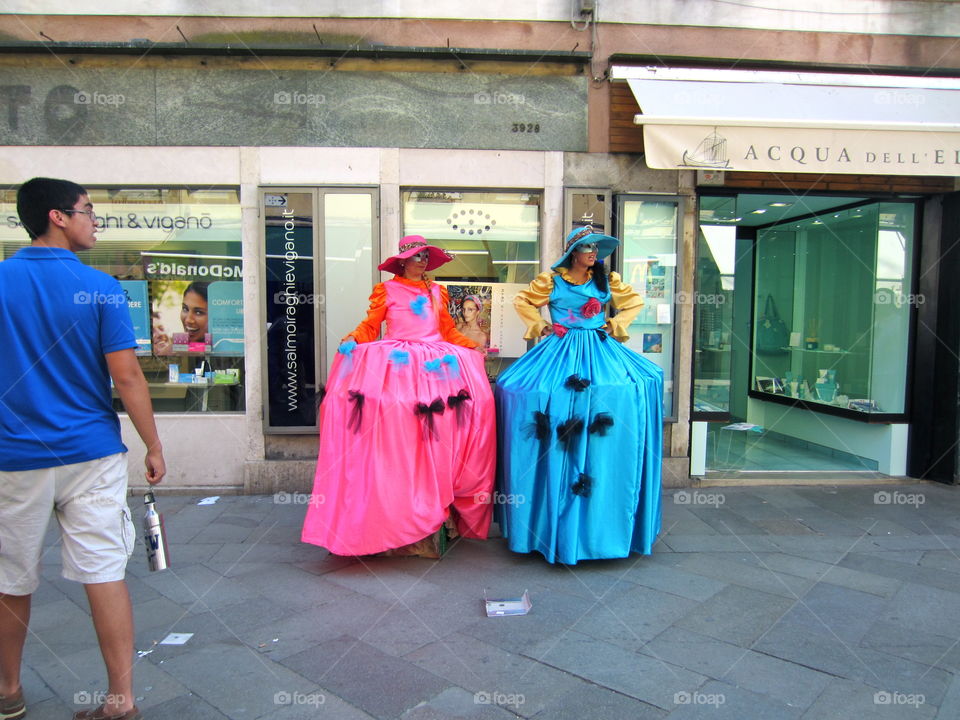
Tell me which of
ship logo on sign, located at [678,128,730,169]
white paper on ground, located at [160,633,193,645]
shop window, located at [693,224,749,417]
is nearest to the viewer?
white paper on ground, located at [160,633,193,645]

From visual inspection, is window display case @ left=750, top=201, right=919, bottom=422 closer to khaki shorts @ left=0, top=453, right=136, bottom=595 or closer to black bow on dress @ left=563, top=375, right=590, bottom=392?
black bow on dress @ left=563, top=375, right=590, bottom=392

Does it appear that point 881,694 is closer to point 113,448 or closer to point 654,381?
point 654,381

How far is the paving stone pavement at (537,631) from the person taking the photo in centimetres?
274

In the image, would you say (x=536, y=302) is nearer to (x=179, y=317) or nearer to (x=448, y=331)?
(x=448, y=331)

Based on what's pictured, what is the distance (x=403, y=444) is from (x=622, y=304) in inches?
68.7

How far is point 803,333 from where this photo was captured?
329 inches

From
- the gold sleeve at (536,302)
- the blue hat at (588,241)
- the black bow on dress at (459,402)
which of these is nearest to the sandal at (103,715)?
the black bow on dress at (459,402)

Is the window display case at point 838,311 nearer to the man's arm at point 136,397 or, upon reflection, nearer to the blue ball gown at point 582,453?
the blue ball gown at point 582,453

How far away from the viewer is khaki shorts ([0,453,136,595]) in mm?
2447

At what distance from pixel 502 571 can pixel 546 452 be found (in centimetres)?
80

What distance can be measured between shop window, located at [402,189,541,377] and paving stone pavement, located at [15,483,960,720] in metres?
2.12

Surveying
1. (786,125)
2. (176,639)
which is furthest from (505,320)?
(176,639)

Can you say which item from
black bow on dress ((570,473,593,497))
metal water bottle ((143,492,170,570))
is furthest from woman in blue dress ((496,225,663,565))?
metal water bottle ((143,492,170,570))

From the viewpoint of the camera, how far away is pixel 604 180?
19.5ft
